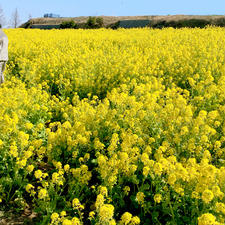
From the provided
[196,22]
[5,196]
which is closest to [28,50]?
[5,196]

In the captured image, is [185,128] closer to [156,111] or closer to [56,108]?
[156,111]

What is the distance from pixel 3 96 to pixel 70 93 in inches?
98.8

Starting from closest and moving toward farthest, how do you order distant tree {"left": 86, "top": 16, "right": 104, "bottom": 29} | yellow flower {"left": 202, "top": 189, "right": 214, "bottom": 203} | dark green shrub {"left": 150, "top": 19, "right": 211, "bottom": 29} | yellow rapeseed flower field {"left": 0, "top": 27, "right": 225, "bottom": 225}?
yellow flower {"left": 202, "top": 189, "right": 214, "bottom": 203}, yellow rapeseed flower field {"left": 0, "top": 27, "right": 225, "bottom": 225}, dark green shrub {"left": 150, "top": 19, "right": 211, "bottom": 29}, distant tree {"left": 86, "top": 16, "right": 104, "bottom": 29}

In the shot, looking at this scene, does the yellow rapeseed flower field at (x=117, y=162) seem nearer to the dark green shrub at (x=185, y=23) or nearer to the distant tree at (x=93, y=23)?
the dark green shrub at (x=185, y=23)

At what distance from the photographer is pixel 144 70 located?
7.70 metres

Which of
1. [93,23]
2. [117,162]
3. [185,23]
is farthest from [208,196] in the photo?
[93,23]

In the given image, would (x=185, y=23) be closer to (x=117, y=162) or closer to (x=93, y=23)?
(x=93, y=23)

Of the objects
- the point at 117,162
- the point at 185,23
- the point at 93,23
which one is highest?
the point at 93,23

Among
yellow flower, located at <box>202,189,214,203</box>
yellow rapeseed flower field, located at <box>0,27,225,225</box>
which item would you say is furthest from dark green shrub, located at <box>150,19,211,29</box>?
yellow flower, located at <box>202,189,214,203</box>

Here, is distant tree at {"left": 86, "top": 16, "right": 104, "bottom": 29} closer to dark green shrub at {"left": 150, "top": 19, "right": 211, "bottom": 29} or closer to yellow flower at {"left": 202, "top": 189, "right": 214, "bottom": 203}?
dark green shrub at {"left": 150, "top": 19, "right": 211, "bottom": 29}

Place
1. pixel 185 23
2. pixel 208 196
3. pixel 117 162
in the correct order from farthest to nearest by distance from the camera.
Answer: pixel 185 23
pixel 117 162
pixel 208 196

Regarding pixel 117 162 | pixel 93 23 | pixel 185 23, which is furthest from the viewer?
pixel 93 23

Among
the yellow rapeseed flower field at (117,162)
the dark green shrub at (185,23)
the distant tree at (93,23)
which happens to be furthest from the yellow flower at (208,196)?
the distant tree at (93,23)

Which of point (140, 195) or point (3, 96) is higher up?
point (3, 96)
